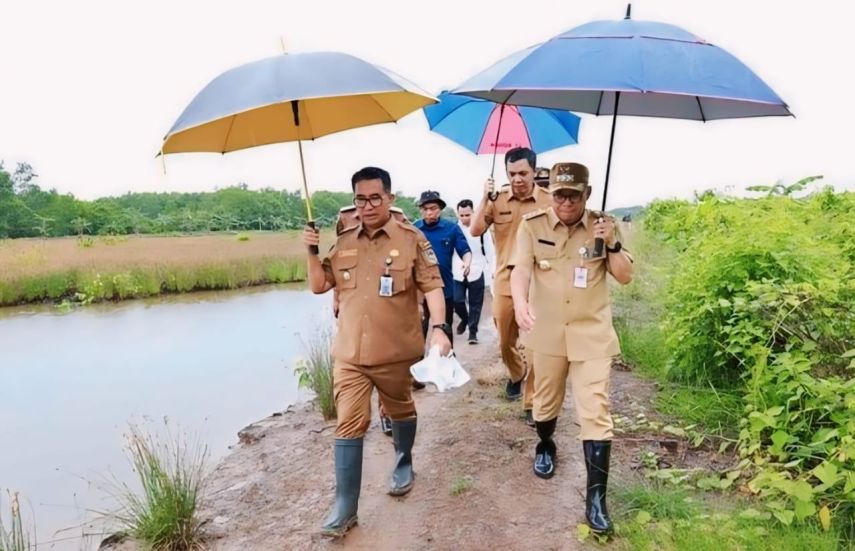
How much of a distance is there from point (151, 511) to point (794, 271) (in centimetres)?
401

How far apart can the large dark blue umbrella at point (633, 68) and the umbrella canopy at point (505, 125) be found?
2.58 m

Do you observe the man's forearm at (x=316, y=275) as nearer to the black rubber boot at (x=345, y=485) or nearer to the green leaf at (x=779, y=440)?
the black rubber boot at (x=345, y=485)

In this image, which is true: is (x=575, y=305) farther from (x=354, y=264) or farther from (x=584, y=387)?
(x=354, y=264)

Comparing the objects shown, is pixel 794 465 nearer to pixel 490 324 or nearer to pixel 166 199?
pixel 490 324

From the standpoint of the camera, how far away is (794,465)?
272 cm

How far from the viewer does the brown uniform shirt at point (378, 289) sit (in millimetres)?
2930

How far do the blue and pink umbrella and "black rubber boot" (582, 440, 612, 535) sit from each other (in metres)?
3.22

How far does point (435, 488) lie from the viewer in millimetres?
3377

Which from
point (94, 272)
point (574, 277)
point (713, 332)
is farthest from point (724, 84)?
point (94, 272)

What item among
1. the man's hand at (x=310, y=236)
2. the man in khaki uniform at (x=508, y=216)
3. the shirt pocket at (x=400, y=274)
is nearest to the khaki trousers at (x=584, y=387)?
the shirt pocket at (x=400, y=274)

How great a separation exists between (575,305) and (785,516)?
3.93 feet

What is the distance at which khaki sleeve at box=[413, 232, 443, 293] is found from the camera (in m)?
3.08

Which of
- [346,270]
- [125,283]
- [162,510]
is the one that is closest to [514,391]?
[346,270]

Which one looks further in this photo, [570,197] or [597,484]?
[570,197]
